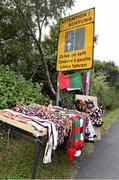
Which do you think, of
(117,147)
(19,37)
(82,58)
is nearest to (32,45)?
(19,37)

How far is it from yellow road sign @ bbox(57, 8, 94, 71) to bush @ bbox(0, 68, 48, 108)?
3.06 feet

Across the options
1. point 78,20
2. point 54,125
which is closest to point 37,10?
point 78,20

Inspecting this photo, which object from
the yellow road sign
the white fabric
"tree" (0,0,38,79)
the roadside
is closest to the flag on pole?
the yellow road sign

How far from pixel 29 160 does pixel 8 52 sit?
432 centimetres

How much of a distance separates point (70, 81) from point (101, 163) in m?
2.22

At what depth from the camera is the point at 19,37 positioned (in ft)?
26.3

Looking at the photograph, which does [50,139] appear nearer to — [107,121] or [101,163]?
[101,163]

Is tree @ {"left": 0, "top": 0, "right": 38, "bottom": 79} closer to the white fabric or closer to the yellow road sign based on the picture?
the yellow road sign

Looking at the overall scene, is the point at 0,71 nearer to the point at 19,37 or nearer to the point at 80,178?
the point at 19,37

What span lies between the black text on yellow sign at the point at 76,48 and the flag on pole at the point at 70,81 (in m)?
0.25

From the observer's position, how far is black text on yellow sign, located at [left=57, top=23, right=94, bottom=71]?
5602 mm

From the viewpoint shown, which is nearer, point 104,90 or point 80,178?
point 80,178

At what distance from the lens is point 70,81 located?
6.18m

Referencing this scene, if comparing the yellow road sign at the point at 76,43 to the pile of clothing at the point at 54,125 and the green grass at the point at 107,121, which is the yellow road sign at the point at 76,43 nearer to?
the pile of clothing at the point at 54,125
